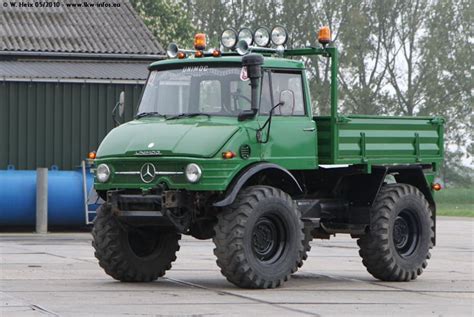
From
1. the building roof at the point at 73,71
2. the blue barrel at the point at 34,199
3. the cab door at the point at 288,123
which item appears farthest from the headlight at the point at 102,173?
the building roof at the point at 73,71

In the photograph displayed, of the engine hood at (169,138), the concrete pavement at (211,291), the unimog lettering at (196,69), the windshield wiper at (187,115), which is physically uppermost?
the unimog lettering at (196,69)

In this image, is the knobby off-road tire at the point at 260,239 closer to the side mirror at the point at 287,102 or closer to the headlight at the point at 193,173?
the headlight at the point at 193,173

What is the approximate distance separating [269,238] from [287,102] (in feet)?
5.29

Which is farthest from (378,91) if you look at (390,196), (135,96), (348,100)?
(390,196)

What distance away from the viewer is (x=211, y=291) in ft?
47.0

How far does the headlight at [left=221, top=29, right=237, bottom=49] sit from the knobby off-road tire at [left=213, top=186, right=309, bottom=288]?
205 cm

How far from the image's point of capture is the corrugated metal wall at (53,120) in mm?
30047

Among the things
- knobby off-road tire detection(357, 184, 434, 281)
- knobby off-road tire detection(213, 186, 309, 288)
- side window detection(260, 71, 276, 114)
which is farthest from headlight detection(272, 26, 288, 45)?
knobby off-road tire detection(357, 184, 434, 281)

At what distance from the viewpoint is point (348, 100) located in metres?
71.1

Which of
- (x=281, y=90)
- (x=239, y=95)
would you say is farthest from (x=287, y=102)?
(x=239, y=95)

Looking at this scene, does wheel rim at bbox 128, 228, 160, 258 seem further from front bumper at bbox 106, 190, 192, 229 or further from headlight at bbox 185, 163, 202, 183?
headlight at bbox 185, 163, 202, 183

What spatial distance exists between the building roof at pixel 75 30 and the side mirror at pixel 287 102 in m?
17.3

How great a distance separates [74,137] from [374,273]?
1522cm

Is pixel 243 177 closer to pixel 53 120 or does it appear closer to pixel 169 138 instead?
pixel 169 138
